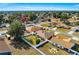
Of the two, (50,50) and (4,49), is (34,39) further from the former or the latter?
(4,49)

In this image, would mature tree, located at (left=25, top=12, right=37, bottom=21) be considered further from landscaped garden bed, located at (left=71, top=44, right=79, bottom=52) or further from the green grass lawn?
landscaped garden bed, located at (left=71, top=44, right=79, bottom=52)

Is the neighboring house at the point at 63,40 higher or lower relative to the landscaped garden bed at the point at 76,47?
higher

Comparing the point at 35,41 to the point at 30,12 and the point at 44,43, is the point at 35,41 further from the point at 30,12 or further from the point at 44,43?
the point at 30,12

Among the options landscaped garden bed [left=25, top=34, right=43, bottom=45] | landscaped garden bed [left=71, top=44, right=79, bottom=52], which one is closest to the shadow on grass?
landscaped garden bed [left=25, top=34, right=43, bottom=45]

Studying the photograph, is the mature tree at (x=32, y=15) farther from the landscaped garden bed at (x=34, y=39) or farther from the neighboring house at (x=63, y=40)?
the neighboring house at (x=63, y=40)

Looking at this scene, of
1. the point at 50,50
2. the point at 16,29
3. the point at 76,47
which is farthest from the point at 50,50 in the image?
the point at 16,29

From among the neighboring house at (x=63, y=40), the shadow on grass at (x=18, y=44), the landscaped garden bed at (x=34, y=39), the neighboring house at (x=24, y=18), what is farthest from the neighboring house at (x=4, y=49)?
the neighboring house at (x=63, y=40)
